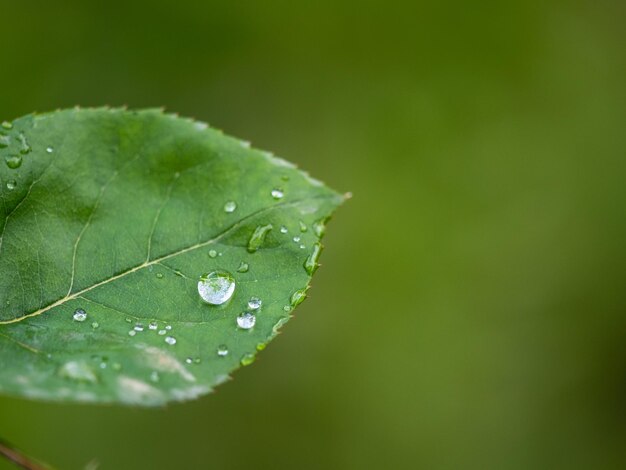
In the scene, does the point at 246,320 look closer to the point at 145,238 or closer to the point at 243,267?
the point at 243,267

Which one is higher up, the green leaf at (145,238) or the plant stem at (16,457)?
the green leaf at (145,238)

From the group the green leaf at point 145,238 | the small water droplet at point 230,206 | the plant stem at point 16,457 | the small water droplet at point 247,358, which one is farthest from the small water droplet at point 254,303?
the plant stem at point 16,457

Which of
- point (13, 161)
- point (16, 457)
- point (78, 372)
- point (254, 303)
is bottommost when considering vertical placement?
point (16, 457)

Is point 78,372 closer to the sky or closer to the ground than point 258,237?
closer to the ground

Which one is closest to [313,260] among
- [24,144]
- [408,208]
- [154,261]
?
[154,261]

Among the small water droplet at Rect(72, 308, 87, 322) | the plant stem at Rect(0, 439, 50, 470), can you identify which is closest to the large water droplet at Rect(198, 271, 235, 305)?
the small water droplet at Rect(72, 308, 87, 322)

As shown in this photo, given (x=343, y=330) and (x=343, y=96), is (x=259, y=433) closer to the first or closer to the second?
(x=343, y=330)

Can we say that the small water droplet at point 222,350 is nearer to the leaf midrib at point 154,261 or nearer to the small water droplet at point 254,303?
the small water droplet at point 254,303
